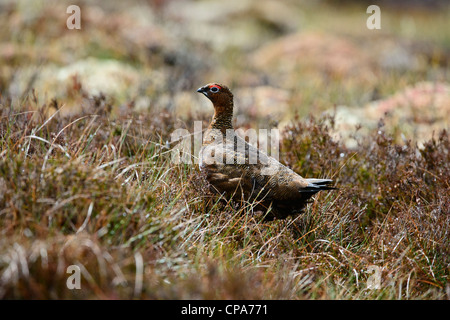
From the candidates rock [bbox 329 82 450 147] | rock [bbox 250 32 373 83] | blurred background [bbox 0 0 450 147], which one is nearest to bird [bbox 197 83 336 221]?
blurred background [bbox 0 0 450 147]

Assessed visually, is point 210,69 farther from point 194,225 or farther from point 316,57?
point 194,225

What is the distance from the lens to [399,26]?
19.4m

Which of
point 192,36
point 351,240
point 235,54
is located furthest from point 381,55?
point 351,240

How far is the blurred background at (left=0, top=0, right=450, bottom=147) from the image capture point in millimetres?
6672

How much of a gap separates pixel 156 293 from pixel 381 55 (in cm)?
1158

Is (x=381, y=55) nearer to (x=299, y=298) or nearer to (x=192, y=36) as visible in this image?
(x=192, y=36)

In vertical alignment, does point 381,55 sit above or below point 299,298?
above

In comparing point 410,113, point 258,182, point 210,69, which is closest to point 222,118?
point 258,182

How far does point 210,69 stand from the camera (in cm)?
1034

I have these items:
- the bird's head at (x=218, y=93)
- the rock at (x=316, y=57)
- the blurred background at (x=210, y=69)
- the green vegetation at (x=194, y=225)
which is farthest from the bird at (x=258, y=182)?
the rock at (x=316, y=57)

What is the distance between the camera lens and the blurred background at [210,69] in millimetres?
6672

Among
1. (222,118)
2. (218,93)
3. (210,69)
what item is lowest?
(222,118)

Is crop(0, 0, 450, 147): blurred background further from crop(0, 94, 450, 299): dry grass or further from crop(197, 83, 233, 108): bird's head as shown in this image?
crop(0, 94, 450, 299): dry grass
